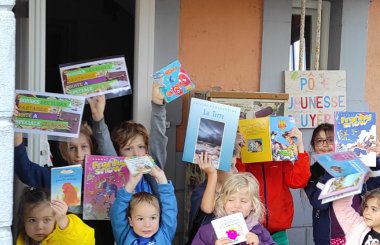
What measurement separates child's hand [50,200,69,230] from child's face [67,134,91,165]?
0.49 metres

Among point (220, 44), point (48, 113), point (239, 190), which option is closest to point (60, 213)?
point (48, 113)

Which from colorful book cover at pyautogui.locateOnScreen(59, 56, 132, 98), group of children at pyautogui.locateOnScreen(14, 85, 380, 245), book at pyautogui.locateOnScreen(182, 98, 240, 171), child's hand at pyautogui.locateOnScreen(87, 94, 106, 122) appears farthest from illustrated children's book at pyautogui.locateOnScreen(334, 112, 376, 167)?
child's hand at pyautogui.locateOnScreen(87, 94, 106, 122)

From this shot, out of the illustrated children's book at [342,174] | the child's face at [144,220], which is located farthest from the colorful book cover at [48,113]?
the illustrated children's book at [342,174]

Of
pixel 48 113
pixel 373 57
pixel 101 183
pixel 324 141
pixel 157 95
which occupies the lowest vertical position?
pixel 101 183

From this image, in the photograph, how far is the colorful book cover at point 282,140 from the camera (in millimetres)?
3729

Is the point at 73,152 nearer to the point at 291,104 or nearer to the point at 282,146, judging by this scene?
the point at 282,146

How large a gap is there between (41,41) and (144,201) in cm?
176

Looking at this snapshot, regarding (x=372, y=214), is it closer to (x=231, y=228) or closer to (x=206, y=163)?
(x=231, y=228)

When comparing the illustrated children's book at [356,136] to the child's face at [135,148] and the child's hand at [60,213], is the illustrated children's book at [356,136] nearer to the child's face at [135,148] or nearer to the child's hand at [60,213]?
the child's face at [135,148]

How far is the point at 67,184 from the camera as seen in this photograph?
10.2 feet

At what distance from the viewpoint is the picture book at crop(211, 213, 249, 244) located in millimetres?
3041

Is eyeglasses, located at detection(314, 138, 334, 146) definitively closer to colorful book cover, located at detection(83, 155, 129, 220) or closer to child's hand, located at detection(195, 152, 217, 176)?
child's hand, located at detection(195, 152, 217, 176)

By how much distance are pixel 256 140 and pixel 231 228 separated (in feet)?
2.88

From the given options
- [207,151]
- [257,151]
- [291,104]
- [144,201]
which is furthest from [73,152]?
[291,104]
